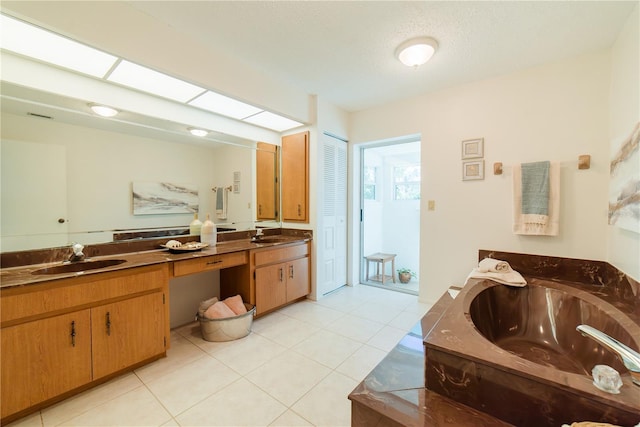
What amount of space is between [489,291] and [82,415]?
279cm

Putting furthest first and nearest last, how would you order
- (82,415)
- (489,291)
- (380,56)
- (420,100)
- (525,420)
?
(420,100) < (380,56) < (489,291) < (82,415) < (525,420)

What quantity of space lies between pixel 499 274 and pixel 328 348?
5.22ft

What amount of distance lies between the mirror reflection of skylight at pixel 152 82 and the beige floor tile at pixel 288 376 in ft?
7.84

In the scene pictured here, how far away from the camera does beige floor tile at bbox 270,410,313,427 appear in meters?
1.37

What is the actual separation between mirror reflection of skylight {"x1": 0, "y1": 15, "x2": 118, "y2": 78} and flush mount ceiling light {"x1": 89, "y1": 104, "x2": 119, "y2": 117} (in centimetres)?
23

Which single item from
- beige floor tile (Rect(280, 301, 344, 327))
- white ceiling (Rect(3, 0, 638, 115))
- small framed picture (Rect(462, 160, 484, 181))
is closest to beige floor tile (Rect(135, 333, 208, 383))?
beige floor tile (Rect(280, 301, 344, 327))

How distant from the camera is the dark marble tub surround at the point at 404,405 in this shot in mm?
888

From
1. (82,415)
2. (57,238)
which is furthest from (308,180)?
(82,415)

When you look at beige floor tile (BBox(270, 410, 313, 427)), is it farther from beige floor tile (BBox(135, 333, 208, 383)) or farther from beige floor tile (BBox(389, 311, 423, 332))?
beige floor tile (BBox(389, 311, 423, 332))

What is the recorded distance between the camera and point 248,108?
2689 mm

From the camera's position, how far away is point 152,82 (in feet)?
6.88

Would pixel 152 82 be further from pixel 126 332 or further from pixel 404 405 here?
pixel 404 405

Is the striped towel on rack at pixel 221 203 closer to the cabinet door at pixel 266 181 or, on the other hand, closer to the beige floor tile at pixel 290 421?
the cabinet door at pixel 266 181

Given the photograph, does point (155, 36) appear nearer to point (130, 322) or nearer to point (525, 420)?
point (130, 322)
